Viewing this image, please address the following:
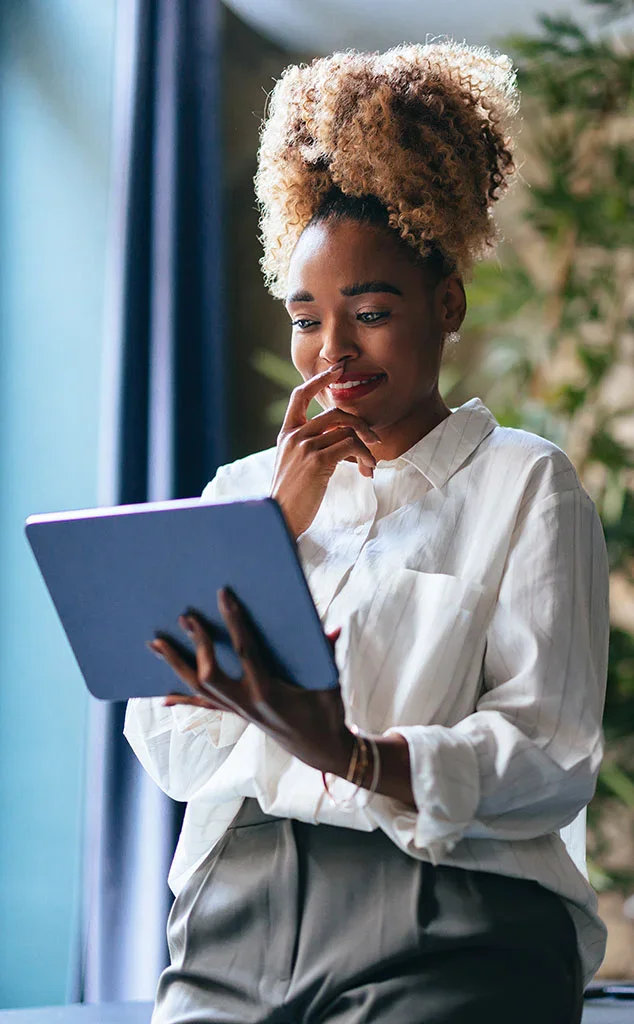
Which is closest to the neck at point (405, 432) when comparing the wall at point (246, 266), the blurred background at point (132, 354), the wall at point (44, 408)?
the blurred background at point (132, 354)

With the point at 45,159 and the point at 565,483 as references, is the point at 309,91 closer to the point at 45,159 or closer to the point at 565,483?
the point at 565,483

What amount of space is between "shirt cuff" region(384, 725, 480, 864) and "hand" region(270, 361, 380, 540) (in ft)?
1.14

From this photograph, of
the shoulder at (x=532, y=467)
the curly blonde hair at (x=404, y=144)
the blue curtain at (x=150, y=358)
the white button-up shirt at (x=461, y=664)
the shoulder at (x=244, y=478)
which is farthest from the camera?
the blue curtain at (x=150, y=358)

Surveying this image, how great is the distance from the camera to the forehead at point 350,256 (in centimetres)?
127

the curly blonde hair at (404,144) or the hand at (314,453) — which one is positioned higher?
the curly blonde hair at (404,144)

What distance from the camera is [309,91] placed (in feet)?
4.54

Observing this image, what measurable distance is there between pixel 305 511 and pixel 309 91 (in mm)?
488

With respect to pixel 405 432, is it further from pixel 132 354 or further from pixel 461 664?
pixel 132 354

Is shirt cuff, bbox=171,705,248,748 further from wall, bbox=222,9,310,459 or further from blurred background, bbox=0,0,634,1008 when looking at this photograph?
wall, bbox=222,9,310,459

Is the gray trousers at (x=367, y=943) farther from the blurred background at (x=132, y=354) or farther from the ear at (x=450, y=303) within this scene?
the blurred background at (x=132, y=354)

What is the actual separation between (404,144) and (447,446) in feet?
1.08

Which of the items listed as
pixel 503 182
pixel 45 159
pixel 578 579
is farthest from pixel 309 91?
pixel 45 159

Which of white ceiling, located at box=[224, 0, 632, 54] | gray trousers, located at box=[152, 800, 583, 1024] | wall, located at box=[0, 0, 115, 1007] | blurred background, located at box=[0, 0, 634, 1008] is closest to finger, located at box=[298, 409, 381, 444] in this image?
gray trousers, located at box=[152, 800, 583, 1024]

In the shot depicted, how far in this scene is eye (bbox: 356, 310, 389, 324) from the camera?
1.26m
